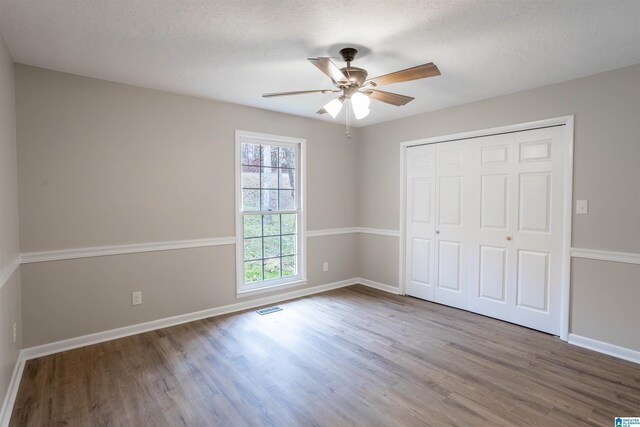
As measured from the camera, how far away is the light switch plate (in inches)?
119

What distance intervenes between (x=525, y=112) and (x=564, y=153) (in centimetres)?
56

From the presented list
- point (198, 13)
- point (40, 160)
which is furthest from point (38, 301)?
point (198, 13)

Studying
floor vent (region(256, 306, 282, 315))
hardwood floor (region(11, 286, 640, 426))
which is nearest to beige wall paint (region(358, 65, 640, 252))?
hardwood floor (region(11, 286, 640, 426))

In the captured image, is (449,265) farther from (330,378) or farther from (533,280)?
(330,378)

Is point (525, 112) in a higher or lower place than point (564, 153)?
higher

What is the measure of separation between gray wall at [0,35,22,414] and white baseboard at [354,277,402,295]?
397cm

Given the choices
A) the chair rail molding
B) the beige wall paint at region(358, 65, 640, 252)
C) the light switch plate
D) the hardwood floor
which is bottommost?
the hardwood floor

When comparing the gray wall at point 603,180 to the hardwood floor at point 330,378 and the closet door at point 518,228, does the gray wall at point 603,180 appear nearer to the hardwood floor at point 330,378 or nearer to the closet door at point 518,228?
the closet door at point 518,228

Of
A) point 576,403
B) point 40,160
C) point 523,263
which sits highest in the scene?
point 40,160

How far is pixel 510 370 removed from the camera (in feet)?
8.57

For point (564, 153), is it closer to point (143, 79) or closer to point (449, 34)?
point (449, 34)

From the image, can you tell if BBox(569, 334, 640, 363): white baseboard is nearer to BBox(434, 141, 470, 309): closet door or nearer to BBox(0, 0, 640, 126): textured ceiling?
BBox(434, 141, 470, 309): closet door

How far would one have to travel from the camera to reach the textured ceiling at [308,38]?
6.36ft

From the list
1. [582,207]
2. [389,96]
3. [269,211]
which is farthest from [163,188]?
[582,207]
